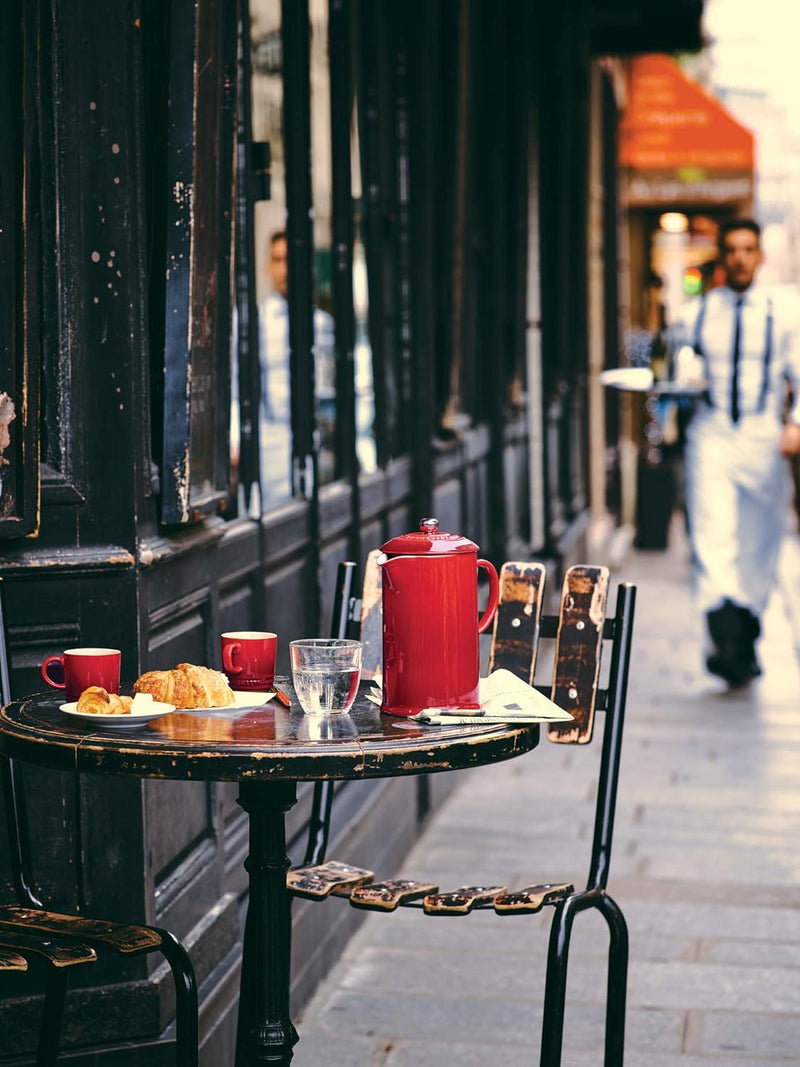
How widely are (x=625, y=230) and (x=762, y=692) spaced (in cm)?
999

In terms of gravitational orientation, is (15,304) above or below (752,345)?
above

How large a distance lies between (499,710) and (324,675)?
287 millimetres

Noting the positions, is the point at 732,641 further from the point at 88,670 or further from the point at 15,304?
the point at 88,670

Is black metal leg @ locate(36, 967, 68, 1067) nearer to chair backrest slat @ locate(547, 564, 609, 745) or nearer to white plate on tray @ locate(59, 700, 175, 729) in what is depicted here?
white plate on tray @ locate(59, 700, 175, 729)

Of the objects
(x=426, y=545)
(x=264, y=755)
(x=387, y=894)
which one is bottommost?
(x=387, y=894)

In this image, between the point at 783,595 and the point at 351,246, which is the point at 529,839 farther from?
the point at 783,595

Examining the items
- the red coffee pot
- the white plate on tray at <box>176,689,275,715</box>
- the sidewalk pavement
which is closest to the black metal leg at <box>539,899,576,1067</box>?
the red coffee pot

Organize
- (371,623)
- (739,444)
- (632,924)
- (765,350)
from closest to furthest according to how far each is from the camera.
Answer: (371,623), (632,924), (765,350), (739,444)

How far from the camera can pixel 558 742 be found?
338cm

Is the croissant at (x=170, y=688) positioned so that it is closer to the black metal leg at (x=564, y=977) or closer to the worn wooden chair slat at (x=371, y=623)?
the worn wooden chair slat at (x=371, y=623)

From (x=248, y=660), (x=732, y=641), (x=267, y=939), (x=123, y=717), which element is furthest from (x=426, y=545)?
(x=732, y=641)

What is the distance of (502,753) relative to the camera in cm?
264

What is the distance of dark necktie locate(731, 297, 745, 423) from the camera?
28.2 feet

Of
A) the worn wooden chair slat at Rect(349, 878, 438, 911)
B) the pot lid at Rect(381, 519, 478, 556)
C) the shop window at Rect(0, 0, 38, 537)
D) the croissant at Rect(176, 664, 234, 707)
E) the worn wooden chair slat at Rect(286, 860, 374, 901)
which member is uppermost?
the shop window at Rect(0, 0, 38, 537)
